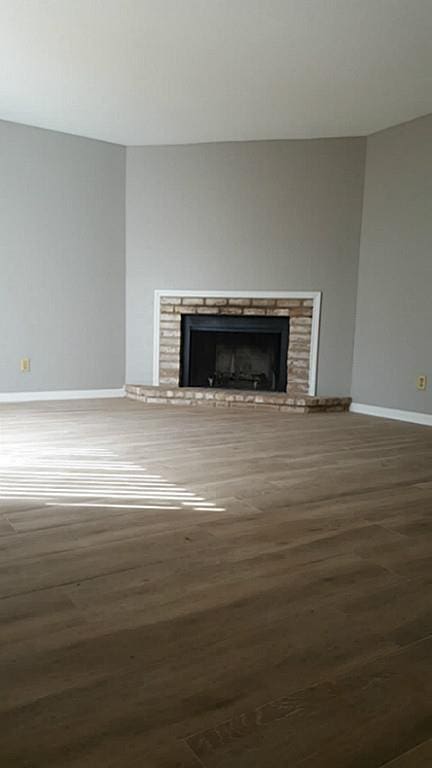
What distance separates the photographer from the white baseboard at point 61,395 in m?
4.26

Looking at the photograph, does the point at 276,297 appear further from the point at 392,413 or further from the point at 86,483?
the point at 86,483

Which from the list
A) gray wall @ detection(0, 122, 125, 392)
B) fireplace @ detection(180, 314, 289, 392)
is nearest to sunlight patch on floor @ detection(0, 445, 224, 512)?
gray wall @ detection(0, 122, 125, 392)

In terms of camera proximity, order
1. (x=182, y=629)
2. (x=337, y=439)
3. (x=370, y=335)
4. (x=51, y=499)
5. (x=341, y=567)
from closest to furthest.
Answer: (x=182, y=629), (x=341, y=567), (x=51, y=499), (x=337, y=439), (x=370, y=335)

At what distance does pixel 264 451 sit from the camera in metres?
2.82

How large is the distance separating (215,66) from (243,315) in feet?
6.45

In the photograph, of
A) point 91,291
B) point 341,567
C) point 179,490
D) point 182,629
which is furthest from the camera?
point 91,291

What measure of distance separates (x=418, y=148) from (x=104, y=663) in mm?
3964

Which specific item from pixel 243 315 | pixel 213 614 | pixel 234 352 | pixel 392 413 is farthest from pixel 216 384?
pixel 213 614

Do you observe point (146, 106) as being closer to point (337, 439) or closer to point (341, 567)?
point (337, 439)

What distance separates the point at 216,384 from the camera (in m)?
4.83

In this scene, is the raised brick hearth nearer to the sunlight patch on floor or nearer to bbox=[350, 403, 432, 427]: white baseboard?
bbox=[350, 403, 432, 427]: white baseboard

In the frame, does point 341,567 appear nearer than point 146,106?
Yes

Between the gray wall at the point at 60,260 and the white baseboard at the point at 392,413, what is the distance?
2109mm

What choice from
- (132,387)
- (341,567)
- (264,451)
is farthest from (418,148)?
(341,567)
